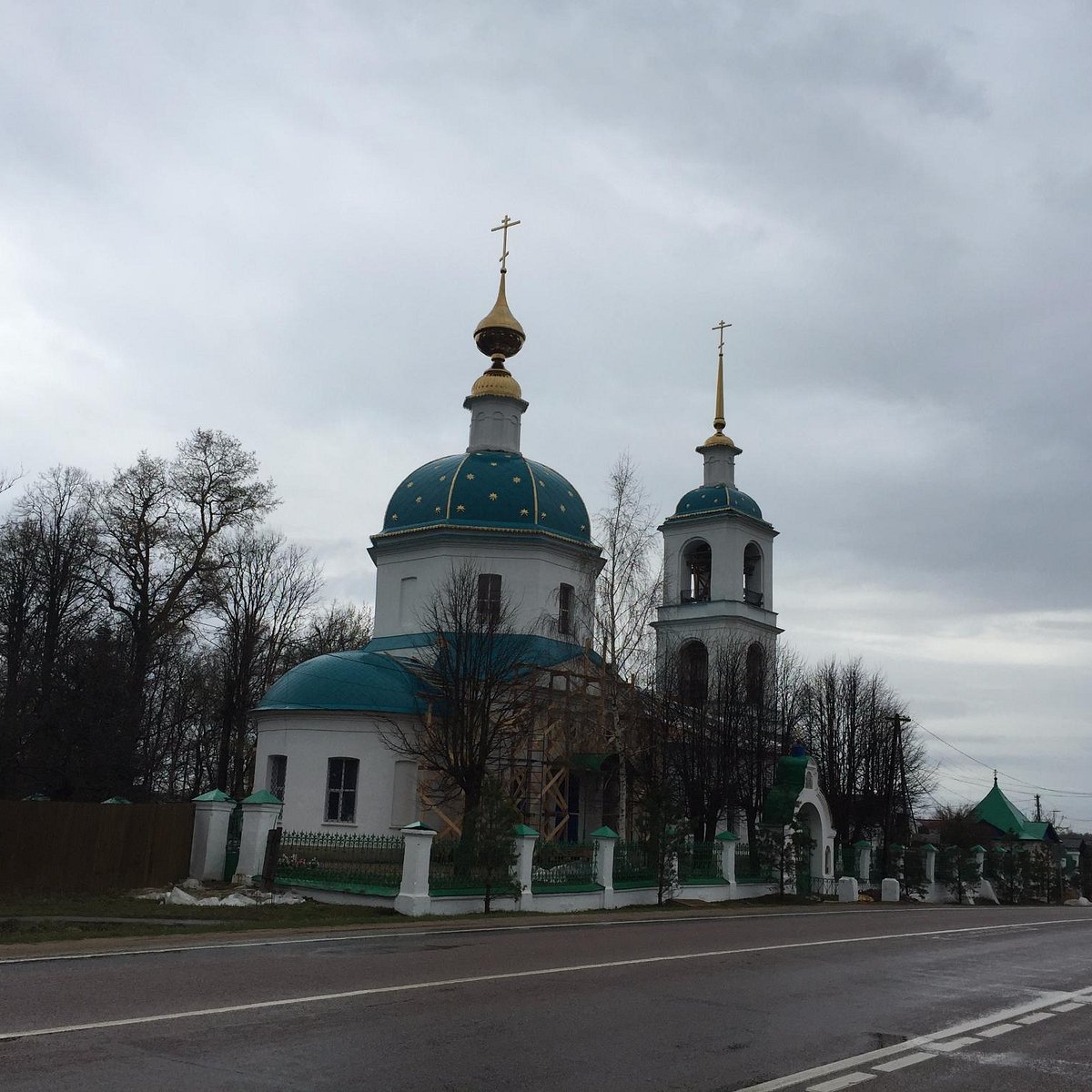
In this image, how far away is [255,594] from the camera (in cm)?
4131

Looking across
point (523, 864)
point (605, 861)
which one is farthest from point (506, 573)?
point (523, 864)

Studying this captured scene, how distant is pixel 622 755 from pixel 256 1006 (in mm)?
19684

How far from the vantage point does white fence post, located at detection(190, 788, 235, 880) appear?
2166 cm

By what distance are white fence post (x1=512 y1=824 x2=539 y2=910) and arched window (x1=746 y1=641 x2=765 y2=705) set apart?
15.2 metres

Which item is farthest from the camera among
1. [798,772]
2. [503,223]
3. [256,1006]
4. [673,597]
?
[673,597]

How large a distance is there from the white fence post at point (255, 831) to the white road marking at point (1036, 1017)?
15060 mm

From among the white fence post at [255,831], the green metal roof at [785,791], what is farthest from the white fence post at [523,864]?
the green metal roof at [785,791]

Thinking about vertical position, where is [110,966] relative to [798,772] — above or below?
below

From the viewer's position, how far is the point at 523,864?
796 inches

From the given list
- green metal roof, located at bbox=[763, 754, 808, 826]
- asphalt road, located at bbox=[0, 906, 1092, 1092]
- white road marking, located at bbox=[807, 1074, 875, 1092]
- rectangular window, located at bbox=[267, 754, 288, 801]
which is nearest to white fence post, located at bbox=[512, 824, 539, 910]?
asphalt road, located at bbox=[0, 906, 1092, 1092]

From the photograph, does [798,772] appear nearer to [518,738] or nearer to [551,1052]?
[518,738]

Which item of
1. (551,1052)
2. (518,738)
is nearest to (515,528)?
(518,738)

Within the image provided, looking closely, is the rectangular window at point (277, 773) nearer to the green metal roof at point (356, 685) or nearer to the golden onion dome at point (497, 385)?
the green metal roof at point (356, 685)

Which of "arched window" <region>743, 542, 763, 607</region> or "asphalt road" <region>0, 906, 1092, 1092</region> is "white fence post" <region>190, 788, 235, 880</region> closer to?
"asphalt road" <region>0, 906, 1092, 1092</region>
